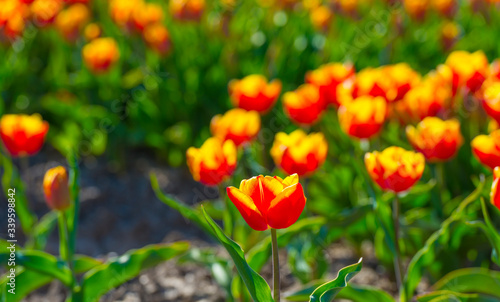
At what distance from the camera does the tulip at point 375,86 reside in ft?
7.43

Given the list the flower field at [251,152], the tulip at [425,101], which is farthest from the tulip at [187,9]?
the tulip at [425,101]

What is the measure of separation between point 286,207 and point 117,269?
677mm

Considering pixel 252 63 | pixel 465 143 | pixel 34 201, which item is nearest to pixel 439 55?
pixel 252 63

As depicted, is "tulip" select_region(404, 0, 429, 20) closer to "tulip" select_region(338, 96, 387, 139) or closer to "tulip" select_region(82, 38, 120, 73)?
"tulip" select_region(82, 38, 120, 73)

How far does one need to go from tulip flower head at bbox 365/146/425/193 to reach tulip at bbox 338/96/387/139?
32 centimetres

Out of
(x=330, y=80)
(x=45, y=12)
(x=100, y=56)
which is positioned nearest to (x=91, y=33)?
(x=45, y=12)

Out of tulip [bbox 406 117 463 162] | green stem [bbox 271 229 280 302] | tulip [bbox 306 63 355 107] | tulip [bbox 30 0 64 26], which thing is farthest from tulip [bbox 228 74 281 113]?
tulip [bbox 30 0 64 26]

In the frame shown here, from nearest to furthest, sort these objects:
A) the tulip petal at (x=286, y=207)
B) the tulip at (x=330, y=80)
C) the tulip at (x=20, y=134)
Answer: the tulip petal at (x=286, y=207) → the tulip at (x=20, y=134) → the tulip at (x=330, y=80)

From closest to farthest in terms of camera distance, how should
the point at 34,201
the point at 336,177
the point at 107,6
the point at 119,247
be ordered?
the point at 336,177, the point at 119,247, the point at 34,201, the point at 107,6

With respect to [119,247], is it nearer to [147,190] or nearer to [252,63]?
[147,190]

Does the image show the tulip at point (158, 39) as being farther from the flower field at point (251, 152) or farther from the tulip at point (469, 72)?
the tulip at point (469, 72)

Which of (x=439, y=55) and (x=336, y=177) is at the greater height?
(x=439, y=55)

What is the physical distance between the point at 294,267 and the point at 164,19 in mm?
2116

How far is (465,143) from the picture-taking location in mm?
2406
